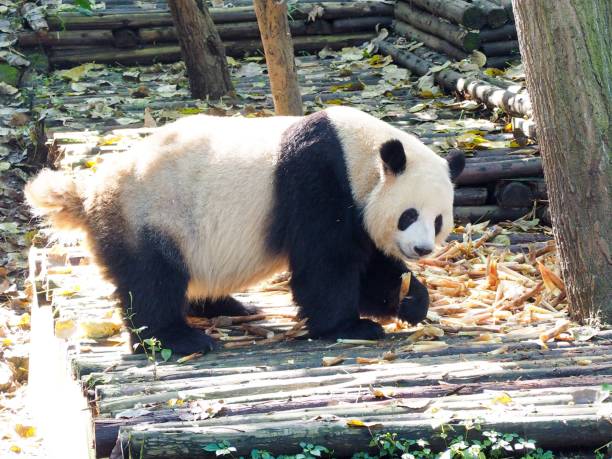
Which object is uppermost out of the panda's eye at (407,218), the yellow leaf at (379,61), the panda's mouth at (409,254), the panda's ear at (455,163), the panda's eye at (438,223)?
the yellow leaf at (379,61)

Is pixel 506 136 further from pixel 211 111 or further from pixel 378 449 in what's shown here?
pixel 378 449

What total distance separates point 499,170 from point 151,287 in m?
3.35

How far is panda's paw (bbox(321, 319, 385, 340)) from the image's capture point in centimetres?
501

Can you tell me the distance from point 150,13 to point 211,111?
2.75 metres

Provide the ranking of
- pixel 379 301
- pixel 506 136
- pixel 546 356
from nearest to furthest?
pixel 546 356 < pixel 379 301 < pixel 506 136

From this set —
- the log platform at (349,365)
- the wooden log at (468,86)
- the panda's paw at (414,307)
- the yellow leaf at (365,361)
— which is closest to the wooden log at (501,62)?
the wooden log at (468,86)

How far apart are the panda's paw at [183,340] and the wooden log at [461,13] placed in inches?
241

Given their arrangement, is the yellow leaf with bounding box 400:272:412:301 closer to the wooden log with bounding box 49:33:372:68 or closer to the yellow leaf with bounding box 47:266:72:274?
the yellow leaf with bounding box 47:266:72:274

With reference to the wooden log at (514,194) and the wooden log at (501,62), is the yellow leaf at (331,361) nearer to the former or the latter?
the wooden log at (514,194)

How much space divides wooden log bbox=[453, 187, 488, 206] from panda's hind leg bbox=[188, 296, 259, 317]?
2218 millimetres

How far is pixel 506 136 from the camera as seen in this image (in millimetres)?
8031

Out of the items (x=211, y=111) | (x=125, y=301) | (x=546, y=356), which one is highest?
(x=211, y=111)

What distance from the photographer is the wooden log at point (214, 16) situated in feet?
35.7

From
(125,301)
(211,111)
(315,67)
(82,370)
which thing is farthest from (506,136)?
(82,370)
